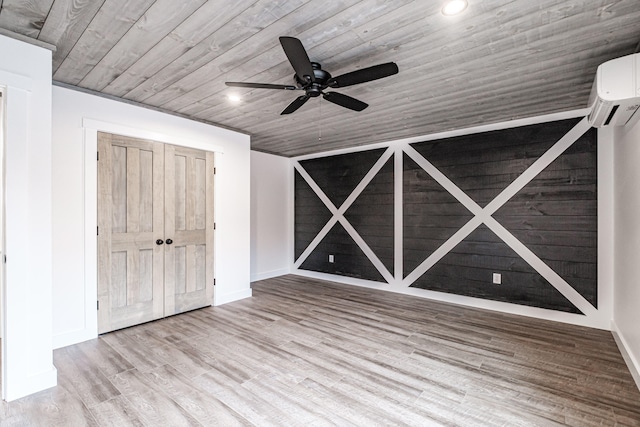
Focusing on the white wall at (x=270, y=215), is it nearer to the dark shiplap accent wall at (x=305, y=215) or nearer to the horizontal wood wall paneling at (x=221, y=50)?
the dark shiplap accent wall at (x=305, y=215)

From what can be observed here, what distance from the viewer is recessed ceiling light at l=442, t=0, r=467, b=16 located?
1.79m

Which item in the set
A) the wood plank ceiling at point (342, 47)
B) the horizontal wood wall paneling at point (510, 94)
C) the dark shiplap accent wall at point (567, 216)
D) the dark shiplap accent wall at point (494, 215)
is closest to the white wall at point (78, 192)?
the wood plank ceiling at point (342, 47)

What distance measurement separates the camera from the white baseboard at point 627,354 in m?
2.38

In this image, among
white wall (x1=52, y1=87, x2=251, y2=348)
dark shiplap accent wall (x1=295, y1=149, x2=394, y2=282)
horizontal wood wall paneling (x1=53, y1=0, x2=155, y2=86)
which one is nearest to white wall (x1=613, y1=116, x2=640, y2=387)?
dark shiplap accent wall (x1=295, y1=149, x2=394, y2=282)

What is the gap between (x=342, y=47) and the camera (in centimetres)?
229

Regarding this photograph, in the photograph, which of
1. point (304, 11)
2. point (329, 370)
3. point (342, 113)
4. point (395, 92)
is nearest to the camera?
point (304, 11)

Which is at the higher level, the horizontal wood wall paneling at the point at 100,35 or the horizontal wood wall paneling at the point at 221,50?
the horizontal wood wall paneling at the point at 100,35

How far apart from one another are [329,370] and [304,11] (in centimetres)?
269

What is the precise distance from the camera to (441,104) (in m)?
3.48

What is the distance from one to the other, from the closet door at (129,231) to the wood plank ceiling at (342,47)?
637 mm

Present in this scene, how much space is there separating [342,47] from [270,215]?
434 centimetres

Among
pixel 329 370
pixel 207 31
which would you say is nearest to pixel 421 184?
pixel 329 370

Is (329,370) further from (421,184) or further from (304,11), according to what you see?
(421,184)

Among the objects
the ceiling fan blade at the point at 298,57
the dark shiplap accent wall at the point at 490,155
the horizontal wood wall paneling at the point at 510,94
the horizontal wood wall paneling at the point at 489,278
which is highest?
the horizontal wood wall paneling at the point at 510,94
